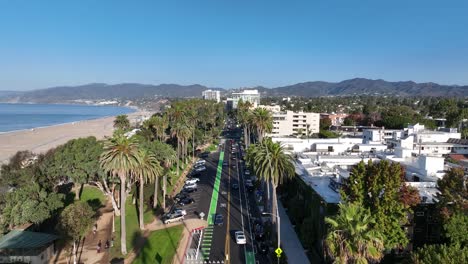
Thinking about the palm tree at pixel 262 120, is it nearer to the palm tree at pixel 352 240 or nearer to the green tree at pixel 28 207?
the green tree at pixel 28 207

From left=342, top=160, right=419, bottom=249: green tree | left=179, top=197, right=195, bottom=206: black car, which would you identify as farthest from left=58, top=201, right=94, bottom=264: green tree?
left=342, top=160, right=419, bottom=249: green tree

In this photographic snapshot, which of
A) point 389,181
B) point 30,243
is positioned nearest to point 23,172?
point 30,243

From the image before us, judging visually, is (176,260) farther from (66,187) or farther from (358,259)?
(66,187)

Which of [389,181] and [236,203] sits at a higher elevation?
[389,181]

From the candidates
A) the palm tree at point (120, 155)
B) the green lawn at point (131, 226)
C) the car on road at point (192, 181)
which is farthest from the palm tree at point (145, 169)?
the car on road at point (192, 181)

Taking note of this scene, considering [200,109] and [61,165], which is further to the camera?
[200,109]
